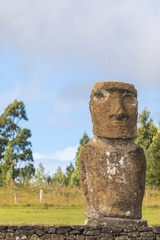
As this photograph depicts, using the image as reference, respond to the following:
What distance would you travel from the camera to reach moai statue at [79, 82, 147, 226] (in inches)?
405

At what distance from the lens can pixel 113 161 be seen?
34.0ft

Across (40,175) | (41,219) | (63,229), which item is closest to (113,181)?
(63,229)

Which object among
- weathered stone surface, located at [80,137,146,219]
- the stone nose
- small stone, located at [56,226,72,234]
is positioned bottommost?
small stone, located at [56,226,72,234]

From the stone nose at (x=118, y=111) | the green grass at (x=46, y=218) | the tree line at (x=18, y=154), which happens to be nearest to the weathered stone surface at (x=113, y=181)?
the stone nose at (x=118, y=111)

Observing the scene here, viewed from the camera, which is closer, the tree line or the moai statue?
the moai statue

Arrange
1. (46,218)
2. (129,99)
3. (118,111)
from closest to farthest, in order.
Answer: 1. (118,111)
2. (129,99)
3. (46,218)

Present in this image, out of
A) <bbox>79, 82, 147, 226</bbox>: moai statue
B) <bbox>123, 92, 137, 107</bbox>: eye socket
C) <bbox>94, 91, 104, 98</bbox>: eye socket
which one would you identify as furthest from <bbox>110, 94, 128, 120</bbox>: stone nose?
<bbox>94, 91, 104, 98</bbox>: eye socket

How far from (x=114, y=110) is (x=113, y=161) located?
1.41 meters

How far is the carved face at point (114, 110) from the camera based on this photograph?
416 inches

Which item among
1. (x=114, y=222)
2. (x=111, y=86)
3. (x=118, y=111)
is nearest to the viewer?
(x=114, y=222)

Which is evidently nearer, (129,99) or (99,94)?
(99,94)

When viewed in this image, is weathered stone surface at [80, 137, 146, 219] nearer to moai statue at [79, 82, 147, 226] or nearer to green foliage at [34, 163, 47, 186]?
moai statue at [79, 82, 147, 226]

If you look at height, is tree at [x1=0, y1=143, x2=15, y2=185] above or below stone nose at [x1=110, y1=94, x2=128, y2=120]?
above

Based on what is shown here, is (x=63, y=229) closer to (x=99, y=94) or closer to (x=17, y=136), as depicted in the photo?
(x=99, y=94)
